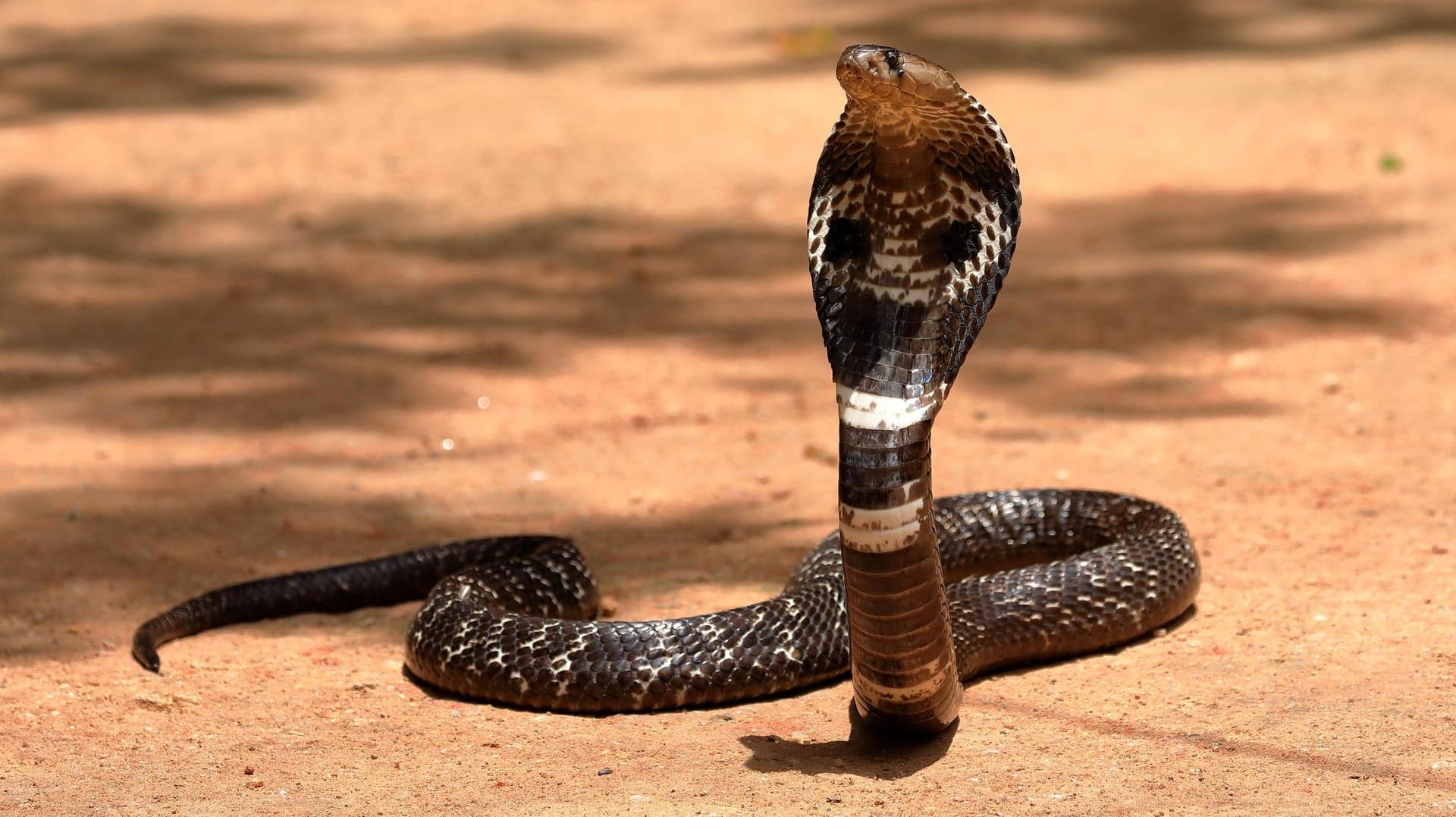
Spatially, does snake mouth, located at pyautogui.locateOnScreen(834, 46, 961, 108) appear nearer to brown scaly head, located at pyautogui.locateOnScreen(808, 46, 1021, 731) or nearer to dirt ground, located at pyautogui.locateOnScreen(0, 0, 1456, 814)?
brown scaly head, located at pyautogui.locateOnScreen(808, 46, 1021, 731)

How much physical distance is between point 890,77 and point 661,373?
18.4ft

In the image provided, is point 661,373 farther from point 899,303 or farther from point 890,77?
point 890,77

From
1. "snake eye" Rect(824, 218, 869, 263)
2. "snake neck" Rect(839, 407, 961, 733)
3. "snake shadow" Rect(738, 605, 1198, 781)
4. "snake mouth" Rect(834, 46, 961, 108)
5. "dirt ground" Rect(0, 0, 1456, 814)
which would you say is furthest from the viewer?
"dirt ground" Rect(0, 0, 1456, 814)

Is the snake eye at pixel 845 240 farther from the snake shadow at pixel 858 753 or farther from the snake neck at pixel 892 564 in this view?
the snake shadow at pixel 858 753

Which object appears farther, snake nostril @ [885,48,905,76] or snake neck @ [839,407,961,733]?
snake neck @ [839,407,961,733]

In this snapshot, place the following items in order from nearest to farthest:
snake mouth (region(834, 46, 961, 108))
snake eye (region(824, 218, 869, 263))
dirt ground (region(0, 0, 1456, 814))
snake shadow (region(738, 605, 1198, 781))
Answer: snake mouth (region(834, 46, 961, 108))
snake eye (region(824, 218, 869, 263))
snake shadow (region(738, 605, 1198, 781))
dirt ground (region(0, 0, 1456, 814))

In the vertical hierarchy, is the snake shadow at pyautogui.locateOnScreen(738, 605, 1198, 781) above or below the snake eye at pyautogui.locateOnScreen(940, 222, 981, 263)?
below

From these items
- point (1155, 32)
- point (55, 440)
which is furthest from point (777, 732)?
point (1155, 32)

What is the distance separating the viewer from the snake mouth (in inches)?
141

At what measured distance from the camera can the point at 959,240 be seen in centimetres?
401

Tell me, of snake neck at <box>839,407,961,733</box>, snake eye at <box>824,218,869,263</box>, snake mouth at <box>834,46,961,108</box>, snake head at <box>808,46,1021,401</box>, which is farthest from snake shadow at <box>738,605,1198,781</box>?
snake mouth at <box>834,46,961,108</box>

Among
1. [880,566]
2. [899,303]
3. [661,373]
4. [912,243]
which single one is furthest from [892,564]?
[661,373]

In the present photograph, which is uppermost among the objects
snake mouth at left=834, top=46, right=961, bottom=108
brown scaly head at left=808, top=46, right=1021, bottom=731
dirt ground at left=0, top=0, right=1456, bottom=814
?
snake mouth at left=834, top=46, right=961, bottom=108

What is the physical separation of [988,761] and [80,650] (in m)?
3.06
